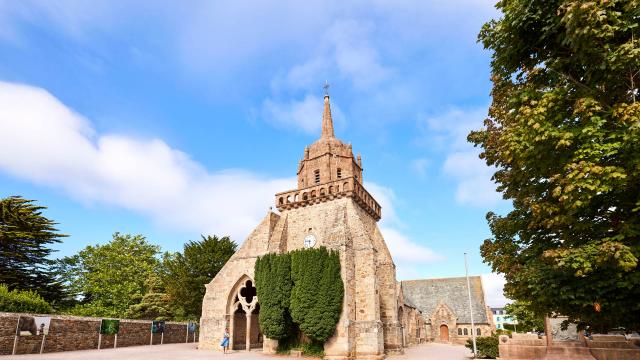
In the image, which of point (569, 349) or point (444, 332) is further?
point (444, 332)

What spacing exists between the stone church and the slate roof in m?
24.2

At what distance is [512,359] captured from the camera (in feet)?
52.6

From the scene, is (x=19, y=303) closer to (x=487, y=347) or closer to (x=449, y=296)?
(x=487, y=347)

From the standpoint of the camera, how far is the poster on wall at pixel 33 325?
705 inches

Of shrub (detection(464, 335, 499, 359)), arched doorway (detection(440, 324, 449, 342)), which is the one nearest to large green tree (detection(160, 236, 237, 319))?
shrub (detection(464, 335, 499, 359))

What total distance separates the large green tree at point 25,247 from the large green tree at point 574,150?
3757 centimetres

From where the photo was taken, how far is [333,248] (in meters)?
23.9

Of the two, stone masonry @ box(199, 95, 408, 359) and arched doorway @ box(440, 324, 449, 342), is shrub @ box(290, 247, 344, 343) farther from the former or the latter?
arched doorway @ box(440, 324, 449, 342)

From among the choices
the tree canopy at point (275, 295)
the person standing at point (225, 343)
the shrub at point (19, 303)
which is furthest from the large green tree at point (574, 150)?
the shrub at point (19, 303)

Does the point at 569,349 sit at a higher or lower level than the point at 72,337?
higher

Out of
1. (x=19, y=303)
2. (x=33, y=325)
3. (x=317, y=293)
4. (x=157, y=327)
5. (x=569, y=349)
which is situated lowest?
(x=157, y=327)

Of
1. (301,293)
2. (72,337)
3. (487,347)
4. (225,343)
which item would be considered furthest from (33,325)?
(487,347)

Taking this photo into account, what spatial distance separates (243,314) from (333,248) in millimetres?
12282

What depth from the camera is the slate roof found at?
158ft
